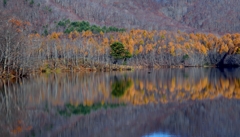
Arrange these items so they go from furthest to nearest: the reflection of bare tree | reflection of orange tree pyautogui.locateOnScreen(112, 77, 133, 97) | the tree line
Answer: the tree line, reflection of orange tree pyautogui.locateOnScreen(112, 77, 133, 97), the reflection of bare tree

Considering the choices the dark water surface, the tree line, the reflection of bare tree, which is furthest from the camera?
the tree line

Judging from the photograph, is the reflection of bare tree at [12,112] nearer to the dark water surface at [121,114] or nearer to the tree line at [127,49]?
the dark water surface at [121,114]

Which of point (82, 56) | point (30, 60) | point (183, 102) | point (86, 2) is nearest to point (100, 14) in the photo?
point (86, 2)

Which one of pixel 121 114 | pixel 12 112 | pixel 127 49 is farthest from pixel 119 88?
pixel 127 49

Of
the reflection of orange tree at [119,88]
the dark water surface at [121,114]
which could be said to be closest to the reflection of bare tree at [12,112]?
the dark water surface at [121,114]

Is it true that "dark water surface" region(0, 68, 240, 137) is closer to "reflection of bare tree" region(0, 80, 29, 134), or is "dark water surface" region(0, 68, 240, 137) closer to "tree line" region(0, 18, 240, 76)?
"reflection of bare tree" region(0, 80, 29, 134)

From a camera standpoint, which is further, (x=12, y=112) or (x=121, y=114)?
(x=121, y=114)

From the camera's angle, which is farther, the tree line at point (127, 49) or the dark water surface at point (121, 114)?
the tree line at point (127, 49)

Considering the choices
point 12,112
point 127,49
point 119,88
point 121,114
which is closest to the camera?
point 12,112

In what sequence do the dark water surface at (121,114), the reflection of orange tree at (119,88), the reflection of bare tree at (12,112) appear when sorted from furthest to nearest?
the reflection of orange tree at (119,88)
the reflection of bare tree at (12,112)
the dark water surface at (121,114)

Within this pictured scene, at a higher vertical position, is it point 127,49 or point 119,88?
point 127,49

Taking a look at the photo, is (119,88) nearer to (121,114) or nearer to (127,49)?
(121,114)

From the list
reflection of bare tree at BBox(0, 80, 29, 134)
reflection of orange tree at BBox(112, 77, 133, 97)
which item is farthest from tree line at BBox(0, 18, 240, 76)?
reflection of bare tree at BBox(0, 80, 29, 134)

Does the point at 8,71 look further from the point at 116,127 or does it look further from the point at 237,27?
the point at 237,27
